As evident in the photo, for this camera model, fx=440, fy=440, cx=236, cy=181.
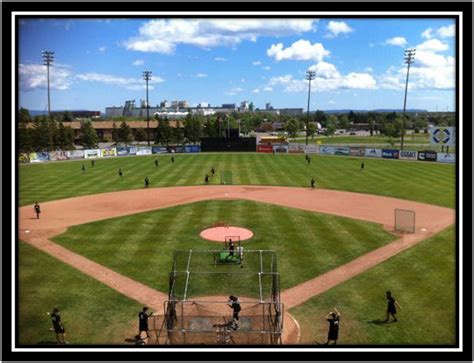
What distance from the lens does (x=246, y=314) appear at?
17297mm

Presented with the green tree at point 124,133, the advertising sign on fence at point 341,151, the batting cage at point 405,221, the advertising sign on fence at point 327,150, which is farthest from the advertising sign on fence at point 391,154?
the green tree at point 124,133

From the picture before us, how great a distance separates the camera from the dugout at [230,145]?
8062 centimetres

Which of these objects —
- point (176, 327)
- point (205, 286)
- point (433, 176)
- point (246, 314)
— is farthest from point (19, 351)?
point (433, 176)

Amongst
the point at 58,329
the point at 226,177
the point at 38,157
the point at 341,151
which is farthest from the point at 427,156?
the point at 58,329

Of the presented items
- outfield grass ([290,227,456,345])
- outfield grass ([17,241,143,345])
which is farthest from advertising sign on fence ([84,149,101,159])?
outfield grass ([290,227,456,345])

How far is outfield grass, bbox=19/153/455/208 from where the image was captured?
1666 inches

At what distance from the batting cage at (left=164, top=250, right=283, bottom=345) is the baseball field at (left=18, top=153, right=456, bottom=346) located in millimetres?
387

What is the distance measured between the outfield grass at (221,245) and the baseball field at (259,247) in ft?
0.30

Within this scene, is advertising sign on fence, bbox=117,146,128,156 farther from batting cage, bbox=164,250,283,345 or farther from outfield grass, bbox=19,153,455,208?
batting cage, bbox=164,250,283,345

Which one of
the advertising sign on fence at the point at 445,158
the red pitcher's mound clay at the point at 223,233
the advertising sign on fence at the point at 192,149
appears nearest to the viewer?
the red pitcher's mound clay at the point at 223,233

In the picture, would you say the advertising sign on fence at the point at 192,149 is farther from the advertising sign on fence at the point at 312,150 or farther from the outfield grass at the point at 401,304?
the outfield grass at the point at 401,304

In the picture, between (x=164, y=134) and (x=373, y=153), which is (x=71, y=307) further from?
(x=164, y=134)

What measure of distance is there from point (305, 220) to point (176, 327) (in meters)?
16.3

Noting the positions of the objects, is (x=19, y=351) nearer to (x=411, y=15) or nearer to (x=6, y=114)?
(x=6, y=114)
